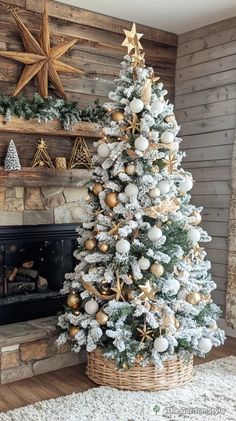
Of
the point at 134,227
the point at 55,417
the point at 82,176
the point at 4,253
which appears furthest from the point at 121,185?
the point at 55,417

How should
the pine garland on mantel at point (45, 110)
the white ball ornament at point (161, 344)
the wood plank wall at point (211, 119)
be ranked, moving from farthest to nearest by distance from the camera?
the wood plank wall at point (211, 119), the pine garland on mantel at point (45, 110), the white ball ornament at point (161, 344)

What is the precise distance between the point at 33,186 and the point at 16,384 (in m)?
1.39

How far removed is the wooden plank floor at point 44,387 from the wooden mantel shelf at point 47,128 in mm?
1628

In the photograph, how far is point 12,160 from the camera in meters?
3.61

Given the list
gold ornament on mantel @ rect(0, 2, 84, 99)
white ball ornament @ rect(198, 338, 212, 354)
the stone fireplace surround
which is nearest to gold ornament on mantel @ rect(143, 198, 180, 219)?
white ball ornament @ rect(198, 338, 212, 354)

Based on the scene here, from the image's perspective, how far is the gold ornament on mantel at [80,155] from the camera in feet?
13.4

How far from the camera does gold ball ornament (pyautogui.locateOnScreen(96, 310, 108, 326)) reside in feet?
10.2

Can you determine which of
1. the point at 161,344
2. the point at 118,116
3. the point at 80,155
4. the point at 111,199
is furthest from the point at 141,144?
the point at 161,344

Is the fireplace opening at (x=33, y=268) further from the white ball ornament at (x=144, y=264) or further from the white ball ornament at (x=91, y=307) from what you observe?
the white ball ornament at (x=144, y=264)

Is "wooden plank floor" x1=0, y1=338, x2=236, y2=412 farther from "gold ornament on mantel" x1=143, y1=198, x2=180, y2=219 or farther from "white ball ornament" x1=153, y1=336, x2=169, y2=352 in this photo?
"gold ornament on mantel" x1=143, y1=198, x2=180, y2=219

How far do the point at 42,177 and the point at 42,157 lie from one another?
0.20 meters

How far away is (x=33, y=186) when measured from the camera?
3.81m

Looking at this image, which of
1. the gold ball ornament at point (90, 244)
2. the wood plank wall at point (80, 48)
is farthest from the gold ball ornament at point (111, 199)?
the wood plank wall at point (80, 48)

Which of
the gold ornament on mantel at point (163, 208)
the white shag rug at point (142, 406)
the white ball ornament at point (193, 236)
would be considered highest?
the gold ornament on mantel at point (163, 208)
